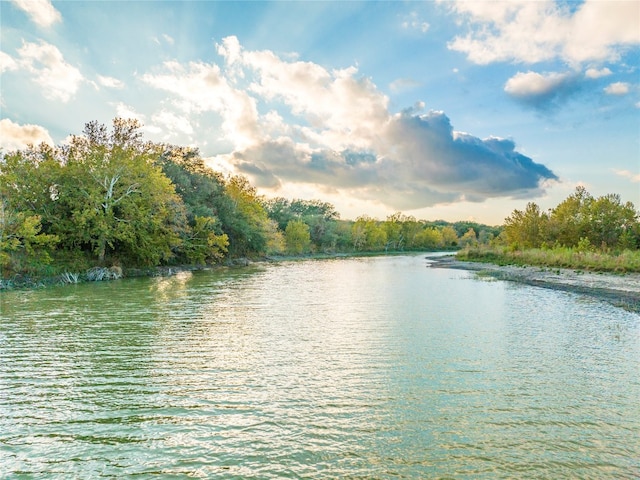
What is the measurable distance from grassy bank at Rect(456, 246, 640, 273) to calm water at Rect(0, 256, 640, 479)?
23881 millimetres

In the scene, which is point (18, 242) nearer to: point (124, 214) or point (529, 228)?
point (124, 214)

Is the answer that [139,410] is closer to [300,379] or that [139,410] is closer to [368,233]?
[300,379]

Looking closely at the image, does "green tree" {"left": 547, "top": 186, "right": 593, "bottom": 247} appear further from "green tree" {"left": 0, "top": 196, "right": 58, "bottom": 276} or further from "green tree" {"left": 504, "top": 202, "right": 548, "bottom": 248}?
"green tree" {"left": 0, "top": 196, "right": 58, "bottom": 276}

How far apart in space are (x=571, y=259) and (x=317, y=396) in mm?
47847

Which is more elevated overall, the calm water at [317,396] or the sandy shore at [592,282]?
the sandy shore at [592,282]

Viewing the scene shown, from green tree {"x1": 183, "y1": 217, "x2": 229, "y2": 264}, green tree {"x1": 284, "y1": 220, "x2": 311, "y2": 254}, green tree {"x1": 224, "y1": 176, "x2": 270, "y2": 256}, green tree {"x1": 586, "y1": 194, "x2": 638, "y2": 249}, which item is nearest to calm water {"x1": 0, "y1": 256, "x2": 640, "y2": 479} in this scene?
green tree {"x1": 183, "y1": 217, "x2": 229, "y2": 264}

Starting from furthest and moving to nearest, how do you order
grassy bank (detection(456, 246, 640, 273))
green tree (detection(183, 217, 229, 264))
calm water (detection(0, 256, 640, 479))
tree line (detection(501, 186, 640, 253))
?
1. tree line (detection(501, 186, 640, 253))
2. green tree (detection(183, 217, 229, 264))
3. grassy bank (detection(456, 246, 640, 273))
4. calm water (detection(0, 256, 640, 479))

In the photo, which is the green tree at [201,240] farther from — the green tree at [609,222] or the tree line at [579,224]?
the green tree at [609,222]

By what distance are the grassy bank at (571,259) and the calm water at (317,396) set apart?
940 inches

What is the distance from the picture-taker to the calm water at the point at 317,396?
668cm

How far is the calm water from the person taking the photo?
21.9 feet

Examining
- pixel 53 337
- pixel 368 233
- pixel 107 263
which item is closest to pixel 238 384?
pixel 53 337

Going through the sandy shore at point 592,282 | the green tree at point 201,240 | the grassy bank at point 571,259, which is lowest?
the sandy shore at point 592,282

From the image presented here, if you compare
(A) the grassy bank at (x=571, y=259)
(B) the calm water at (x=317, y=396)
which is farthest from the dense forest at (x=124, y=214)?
(B) the calm water at (x=317, y=396)
